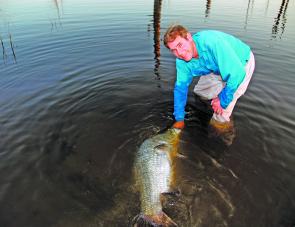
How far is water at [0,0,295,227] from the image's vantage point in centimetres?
459

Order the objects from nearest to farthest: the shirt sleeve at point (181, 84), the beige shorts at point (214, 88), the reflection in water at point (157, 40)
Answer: the shirt sleeve at point (181, 84), the beige shorts at point (214, 88), the reflection in water at point (157, 40)

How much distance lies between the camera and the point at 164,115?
7199mm

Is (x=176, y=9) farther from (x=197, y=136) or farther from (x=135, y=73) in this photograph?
(x=197, y=136)

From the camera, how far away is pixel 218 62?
16.2ft

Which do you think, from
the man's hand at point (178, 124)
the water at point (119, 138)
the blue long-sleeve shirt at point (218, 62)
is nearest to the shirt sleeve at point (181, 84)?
the blue long-sleeve shirt at point (218, 62)

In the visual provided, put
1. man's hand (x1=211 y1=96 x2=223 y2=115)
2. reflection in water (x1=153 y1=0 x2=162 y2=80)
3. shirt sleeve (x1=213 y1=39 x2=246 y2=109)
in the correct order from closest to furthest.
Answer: shirt sleeve (x1=213 y1=39 x2=246 y2=109), man's hand (x1=211 y1=96 x2=223 y2=115), reflection in water (x1=153 y1=0 x2=162 y2=80)

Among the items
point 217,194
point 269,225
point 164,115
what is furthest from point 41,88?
point 269,225

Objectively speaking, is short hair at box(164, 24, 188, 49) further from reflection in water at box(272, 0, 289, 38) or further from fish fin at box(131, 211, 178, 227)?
reflection in water at box(272, 0, 289, 38)

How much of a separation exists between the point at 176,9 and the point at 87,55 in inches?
465

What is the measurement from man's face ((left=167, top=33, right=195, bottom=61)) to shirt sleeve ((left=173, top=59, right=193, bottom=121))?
2.19ft

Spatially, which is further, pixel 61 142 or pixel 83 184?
pixel 61 142

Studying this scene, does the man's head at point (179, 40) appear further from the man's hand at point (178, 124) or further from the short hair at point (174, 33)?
the man's hand at point (178, 124)

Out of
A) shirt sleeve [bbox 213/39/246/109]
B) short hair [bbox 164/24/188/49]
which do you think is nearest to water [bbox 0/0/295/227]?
shirt sleeve [bbox 213/39/246/109]

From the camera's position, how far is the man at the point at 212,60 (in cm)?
475
